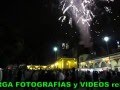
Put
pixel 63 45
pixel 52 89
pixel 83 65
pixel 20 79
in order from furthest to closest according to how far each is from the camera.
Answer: pixel 63 45 → pixel 83 65 → pixel 20 79 → pixel 52 89

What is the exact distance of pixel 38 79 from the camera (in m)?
17.5

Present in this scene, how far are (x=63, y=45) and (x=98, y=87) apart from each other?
3253 inches

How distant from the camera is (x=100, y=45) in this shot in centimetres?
6906

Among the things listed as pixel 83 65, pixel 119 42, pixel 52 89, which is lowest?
pixel 52 89

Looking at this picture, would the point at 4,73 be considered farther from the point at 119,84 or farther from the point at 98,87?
the point at 119,84

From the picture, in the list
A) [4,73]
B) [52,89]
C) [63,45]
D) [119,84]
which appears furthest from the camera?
[63,45]

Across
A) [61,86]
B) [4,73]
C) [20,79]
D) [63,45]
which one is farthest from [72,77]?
[63,45]

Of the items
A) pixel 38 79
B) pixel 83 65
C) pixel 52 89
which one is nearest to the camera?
pixel 52 89

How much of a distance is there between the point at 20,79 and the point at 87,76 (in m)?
5.54

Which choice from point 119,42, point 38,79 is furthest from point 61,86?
point 119,42

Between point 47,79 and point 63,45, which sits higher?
point 63,45

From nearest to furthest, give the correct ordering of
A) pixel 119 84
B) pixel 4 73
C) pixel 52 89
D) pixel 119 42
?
pixel 119 84 → pixel 52 89 → pixel 4 73 → pixel 119 42

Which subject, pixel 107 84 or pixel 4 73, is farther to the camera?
pixel 4 73

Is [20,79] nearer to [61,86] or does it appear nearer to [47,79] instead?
[47,79]
